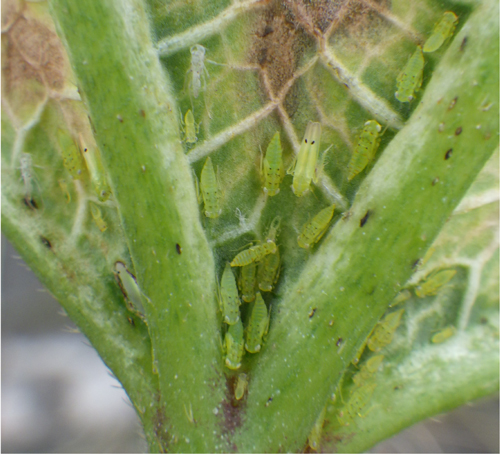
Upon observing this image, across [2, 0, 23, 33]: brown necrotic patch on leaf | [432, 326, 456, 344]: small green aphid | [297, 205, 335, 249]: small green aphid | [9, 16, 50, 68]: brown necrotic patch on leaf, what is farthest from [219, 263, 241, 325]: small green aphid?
[2, 0, 23, 33]: brown necrotic patch on leaf

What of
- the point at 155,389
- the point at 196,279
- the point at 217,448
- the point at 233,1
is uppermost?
the point at 233,1

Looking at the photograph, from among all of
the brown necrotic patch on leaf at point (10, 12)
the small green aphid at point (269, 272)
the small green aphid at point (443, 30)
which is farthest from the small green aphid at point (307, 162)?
the brown necrotic patch on leaf at point (10, 12)

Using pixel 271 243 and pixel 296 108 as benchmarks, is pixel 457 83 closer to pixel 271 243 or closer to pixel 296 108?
pixel 296 108

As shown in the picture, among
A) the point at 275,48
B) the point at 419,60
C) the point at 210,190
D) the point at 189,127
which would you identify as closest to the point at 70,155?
the point at 189,127

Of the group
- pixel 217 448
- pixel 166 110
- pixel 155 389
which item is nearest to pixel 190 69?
pixel 166 110

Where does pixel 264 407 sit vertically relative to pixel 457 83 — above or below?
below

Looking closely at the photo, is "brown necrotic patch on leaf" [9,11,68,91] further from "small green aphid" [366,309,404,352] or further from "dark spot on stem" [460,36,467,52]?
"small green aphid" [366,309,404,352]

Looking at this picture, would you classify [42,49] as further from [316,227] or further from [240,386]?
[240,386]
